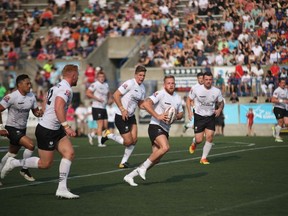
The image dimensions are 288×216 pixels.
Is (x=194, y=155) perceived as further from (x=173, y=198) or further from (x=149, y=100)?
(x=173, y=198)

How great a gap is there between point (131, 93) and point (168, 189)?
4865 mm

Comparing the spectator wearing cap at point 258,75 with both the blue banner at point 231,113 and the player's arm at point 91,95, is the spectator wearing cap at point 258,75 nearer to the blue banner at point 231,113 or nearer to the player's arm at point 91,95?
the blue banner at point 231,113

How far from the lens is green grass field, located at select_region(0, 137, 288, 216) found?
38.7ft

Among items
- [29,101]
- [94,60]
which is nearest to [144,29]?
[94,60]

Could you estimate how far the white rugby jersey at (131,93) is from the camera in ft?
60.2

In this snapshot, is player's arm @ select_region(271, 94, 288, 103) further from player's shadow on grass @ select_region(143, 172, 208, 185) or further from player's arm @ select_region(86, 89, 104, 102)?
player's shadow on grass @ select_region(143, 172, 208, 185)

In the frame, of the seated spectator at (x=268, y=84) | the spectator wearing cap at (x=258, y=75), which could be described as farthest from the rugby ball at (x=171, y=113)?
the spectator wearing cap at (x=258, y=75)

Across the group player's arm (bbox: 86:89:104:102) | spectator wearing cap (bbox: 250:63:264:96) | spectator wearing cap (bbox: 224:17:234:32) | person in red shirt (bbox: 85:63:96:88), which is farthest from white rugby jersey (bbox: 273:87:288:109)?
person in red shirt (bbox: 85:63:96:88)

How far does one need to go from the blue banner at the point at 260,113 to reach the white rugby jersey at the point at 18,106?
805 inches

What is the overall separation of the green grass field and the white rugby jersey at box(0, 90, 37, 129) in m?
1.22

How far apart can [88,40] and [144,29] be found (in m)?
3.28

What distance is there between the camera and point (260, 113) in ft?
115

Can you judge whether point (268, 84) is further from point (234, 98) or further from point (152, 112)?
point (152, 112)

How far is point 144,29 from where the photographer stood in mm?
42094
